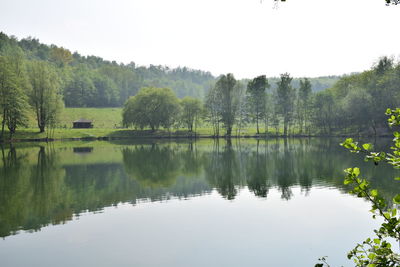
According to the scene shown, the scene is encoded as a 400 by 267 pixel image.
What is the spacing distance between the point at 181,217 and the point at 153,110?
91.7 m

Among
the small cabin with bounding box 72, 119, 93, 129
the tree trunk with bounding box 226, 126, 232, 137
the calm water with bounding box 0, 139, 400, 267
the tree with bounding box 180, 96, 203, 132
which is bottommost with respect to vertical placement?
the calm water with bounding box 0, 139, 400, 267

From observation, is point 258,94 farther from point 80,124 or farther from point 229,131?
point 80,124

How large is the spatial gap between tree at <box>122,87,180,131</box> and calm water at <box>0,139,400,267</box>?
72530mm

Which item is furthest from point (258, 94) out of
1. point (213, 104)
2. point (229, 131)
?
point (229, 131)

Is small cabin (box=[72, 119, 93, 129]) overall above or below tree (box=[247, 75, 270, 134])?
below

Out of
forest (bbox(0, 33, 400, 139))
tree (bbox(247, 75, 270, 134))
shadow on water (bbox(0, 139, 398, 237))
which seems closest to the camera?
shadow on water (bbox(0, 139, 398, 237))

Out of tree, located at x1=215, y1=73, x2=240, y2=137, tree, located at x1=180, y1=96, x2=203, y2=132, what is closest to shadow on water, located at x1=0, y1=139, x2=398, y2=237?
tree, located at x1=215, y1=73, x2=240, y2=137

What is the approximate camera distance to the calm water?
1430cm

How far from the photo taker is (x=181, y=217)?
20.1 m

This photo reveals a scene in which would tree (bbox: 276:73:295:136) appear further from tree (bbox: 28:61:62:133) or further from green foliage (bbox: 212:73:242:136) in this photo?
tree (bbox: 28:61:62:133)

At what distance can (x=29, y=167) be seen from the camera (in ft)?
132

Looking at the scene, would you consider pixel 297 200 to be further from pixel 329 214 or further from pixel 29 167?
pixel 29 167

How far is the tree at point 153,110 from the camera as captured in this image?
Result: 4321 inches

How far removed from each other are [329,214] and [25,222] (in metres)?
16.8
